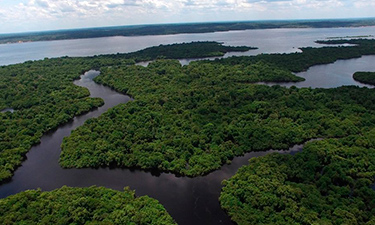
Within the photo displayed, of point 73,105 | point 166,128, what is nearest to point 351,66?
point 166,128

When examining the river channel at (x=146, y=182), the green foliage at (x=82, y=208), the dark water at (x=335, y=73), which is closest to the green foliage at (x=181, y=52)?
the dark water at (x=335, y=73)

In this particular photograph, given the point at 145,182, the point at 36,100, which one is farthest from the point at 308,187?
the point at 36,100

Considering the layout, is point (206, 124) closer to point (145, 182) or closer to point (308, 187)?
point (145, 182)

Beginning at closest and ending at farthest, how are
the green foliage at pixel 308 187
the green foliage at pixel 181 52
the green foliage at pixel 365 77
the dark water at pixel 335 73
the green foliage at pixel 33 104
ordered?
the green foliage at pixel 308 187 < the green foliage at pixel 33 104 < the dark water at pixel 335 73 < the green foliage at pixel 365 77 < the green foliage at pixel 181 52

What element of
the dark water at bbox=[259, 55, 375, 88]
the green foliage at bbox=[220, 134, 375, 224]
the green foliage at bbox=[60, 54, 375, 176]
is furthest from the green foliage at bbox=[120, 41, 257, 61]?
the green foliage at bbox=[220, 134, 375, 224]

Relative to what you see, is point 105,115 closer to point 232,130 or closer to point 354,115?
point 232,130

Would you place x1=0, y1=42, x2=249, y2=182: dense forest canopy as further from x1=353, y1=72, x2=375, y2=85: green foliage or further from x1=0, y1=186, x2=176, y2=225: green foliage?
x1=353, y1=72, x2=375, y2=85: green foliage

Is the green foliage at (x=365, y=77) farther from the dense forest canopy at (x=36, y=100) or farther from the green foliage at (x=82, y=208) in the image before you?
the dense forest canopy at (x=36, y=100)

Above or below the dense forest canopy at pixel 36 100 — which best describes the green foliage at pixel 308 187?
Answer: below
